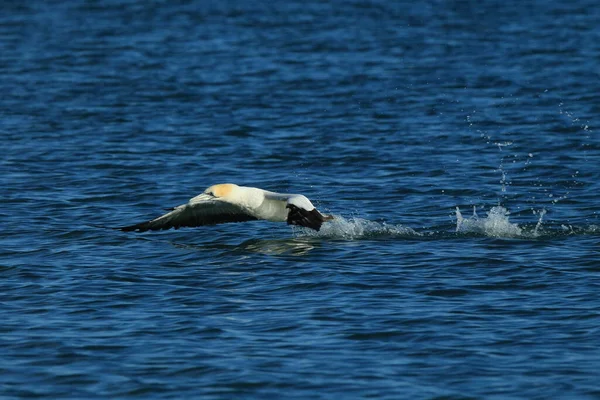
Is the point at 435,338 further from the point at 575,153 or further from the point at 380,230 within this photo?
the point at 575,153

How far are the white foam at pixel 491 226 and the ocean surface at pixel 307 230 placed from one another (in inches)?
2.0

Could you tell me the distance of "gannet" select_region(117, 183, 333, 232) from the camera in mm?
14219

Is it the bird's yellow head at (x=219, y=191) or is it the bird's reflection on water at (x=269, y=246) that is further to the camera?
the bird's reflection on water at (x=269, y=246)

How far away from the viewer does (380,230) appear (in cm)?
1619

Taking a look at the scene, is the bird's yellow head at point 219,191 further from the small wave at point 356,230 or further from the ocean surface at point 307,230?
the small wave at point 356,230

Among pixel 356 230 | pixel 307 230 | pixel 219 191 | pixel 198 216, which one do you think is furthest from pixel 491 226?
pixel 198 216

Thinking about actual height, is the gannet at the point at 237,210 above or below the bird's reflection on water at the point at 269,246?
above

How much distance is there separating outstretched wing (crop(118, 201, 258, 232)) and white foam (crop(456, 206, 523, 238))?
2.88 metres

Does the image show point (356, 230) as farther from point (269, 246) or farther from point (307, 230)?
point (269, 246)

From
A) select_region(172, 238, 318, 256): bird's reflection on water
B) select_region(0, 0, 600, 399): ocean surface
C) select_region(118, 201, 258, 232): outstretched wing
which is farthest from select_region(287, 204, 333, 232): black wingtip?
A: select_region(118, 201, 258, 232): outstretched wing

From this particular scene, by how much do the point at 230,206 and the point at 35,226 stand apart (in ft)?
10.4

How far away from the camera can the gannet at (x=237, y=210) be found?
1422 cm

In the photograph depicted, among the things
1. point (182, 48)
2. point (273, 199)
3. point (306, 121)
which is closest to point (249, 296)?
point (273, 199)

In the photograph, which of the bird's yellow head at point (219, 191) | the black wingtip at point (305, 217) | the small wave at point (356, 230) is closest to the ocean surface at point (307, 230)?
the small wave at point (356, 230)
